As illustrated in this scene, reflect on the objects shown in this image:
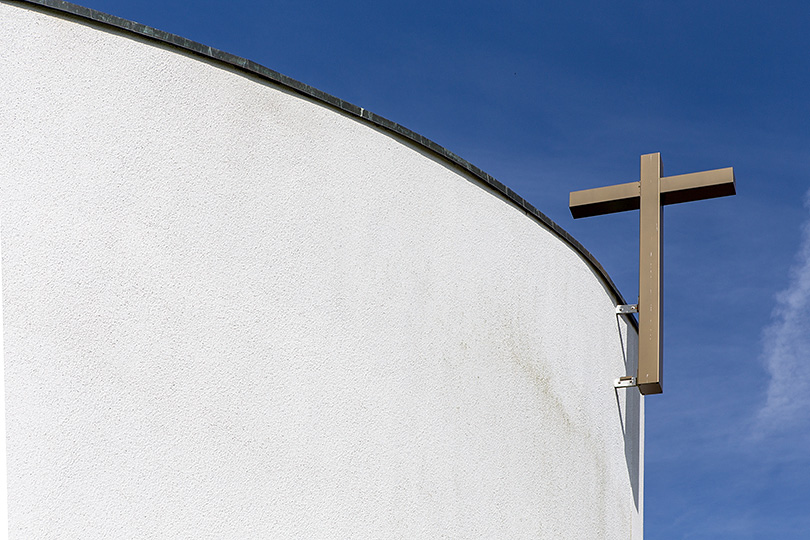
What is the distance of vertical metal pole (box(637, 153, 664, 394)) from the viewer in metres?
7.43

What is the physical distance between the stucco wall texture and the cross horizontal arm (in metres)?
1.56

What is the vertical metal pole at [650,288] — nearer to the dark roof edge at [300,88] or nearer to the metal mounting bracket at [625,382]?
the metal mounting bracket at [625,382]

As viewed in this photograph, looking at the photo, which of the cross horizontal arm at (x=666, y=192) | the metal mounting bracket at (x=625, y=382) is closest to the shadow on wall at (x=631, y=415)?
the metal mounting bracket at (x=625, y=382)

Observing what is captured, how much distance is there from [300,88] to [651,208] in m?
3.24

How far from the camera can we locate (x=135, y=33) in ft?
16.4

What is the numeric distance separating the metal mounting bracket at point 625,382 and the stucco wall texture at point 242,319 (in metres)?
1.16

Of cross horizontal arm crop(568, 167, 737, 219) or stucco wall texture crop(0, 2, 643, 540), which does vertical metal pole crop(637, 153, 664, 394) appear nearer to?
cross horizontal arm crop(568, 167, 737, 219)


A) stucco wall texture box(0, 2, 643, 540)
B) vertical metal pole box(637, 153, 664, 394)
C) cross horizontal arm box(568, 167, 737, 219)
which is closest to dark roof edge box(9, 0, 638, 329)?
stucco wall texture box(0, 2, 643, 540)

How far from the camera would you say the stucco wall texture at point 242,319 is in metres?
4.51

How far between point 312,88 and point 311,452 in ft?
6.15

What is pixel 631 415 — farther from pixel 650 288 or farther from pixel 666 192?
pixel 666 192

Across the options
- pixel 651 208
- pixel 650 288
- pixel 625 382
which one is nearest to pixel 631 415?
A: pixel 625 382

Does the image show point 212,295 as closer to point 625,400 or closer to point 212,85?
point 212,85

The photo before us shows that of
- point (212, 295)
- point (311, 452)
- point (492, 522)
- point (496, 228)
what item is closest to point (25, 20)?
point (212, 295)
